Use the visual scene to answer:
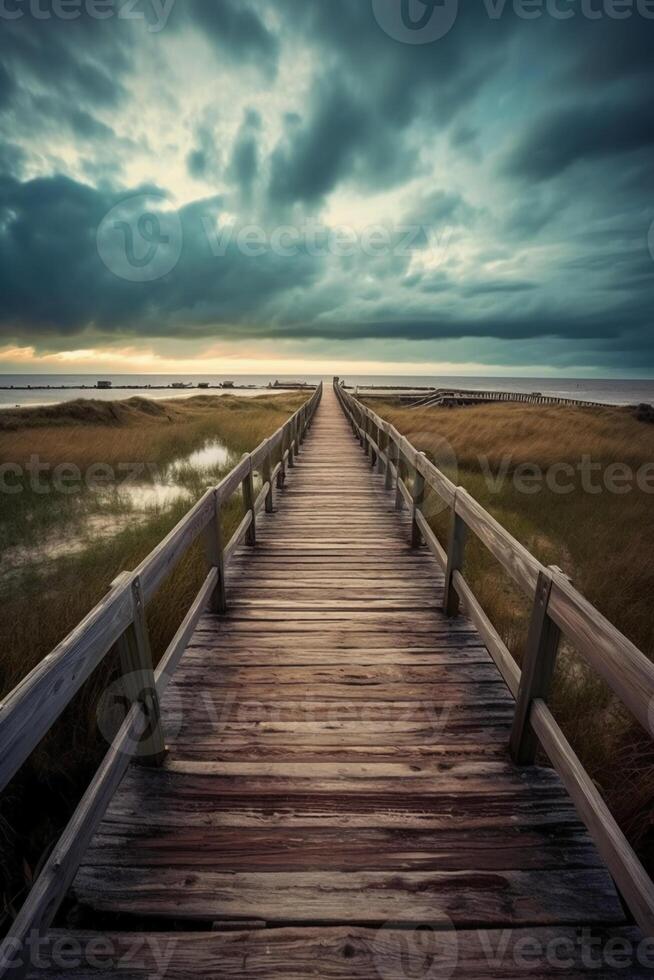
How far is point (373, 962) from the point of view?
1.56 m

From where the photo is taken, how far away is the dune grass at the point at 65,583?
2480 mm

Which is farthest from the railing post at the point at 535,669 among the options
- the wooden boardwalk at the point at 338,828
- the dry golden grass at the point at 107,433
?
the dry golden grass at the point at 107,433

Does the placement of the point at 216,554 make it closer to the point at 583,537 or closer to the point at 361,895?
the point at 361,895

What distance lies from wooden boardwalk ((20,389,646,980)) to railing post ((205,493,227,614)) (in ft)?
1.25

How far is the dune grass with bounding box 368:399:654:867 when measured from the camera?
2811mm

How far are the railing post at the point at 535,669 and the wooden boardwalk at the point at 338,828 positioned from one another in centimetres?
12

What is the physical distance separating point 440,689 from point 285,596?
1802 mm

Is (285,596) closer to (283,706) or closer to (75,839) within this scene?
(283,706)

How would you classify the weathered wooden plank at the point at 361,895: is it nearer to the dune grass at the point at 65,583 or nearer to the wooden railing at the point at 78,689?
the wooden railing at the point at 78,689

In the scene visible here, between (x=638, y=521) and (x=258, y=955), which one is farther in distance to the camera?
(x=638, y=521)

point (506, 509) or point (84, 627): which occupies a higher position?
point (84, 627)

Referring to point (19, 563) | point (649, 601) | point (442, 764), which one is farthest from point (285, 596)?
point (19, 563)

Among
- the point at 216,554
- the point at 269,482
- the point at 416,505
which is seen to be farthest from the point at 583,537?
the point at 216,554

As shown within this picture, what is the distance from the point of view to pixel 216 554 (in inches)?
149
